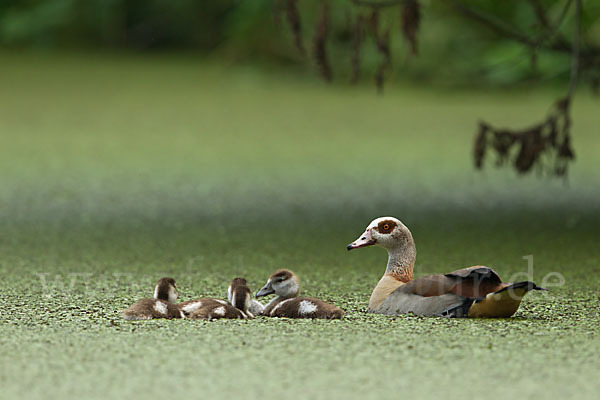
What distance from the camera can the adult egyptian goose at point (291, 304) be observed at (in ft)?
6.77

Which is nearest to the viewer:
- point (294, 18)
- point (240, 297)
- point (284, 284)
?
point (240, 297)

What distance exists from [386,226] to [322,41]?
684mm

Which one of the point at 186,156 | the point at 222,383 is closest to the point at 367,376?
the point at 222,383

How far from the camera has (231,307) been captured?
2.06 metres

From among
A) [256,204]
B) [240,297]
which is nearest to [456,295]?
[240,297]

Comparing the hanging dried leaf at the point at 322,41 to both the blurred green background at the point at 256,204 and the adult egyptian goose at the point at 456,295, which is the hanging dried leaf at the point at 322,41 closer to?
the blurred green background at the point at 256,204

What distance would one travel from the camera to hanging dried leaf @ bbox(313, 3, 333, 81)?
2.65m

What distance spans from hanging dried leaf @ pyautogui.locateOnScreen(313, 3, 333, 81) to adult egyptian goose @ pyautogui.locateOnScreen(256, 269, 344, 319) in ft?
2.33

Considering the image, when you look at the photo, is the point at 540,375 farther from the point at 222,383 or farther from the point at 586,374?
the point at 222,383

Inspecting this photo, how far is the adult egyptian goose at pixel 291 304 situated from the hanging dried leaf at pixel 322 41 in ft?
2.33

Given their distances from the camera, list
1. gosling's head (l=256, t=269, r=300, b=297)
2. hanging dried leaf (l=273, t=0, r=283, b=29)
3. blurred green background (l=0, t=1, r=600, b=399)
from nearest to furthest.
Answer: blurred green background (l=0, t=1, r=600, b=399), gosling's head (l=256, t=269, r=300, b=297), hanging dried leaf (l=273, t=0, r=283, b=29)

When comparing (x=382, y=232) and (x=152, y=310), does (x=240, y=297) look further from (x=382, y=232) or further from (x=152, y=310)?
(x=382, y=232)

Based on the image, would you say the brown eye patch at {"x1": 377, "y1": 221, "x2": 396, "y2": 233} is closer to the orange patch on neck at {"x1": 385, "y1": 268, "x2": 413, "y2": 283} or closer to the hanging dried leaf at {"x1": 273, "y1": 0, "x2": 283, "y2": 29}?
the orange patch on neck at {"x1": 385, "y1": 268, "x2": 413, "y2": 283}

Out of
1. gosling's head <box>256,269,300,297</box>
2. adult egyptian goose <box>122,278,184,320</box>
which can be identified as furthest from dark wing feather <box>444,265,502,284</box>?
adult egyptian goose <box>122,278,184,320</box>
